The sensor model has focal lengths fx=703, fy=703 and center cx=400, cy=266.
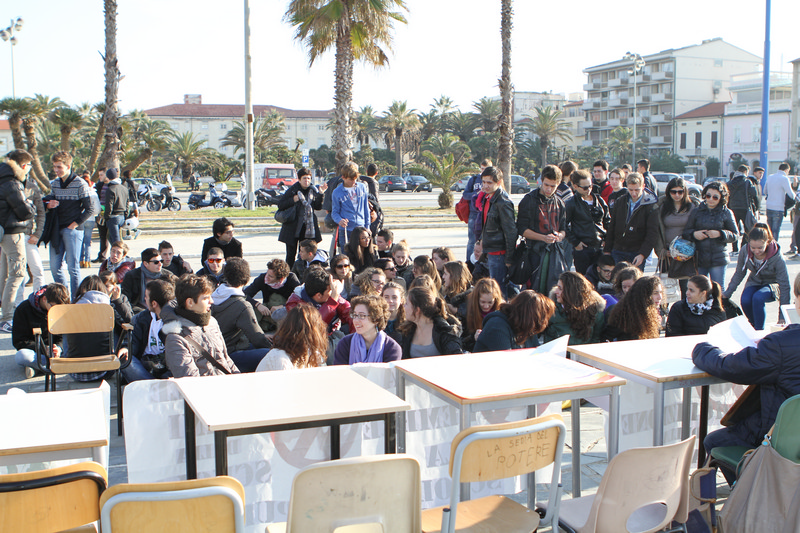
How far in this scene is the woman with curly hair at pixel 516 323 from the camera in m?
4.57

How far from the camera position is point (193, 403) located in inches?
113

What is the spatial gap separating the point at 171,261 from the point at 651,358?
5.27 meters

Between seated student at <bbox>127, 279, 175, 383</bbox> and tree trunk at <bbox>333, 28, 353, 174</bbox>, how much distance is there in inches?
538

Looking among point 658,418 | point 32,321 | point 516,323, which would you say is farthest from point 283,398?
point 32,321

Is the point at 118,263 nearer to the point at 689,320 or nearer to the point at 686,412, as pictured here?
the point at 689,320

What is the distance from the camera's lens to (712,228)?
736 centimetres

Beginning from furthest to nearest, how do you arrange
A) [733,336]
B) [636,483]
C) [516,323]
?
[516,323] → [733,336] → [636,483]

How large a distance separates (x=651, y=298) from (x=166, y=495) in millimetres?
3993

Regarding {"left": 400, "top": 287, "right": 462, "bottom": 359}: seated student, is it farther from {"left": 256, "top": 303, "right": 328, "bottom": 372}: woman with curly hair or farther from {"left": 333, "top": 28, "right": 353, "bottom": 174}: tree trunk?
{"left": 333, "top": 28, "right": 353, "bottom": 174}: tree trunk

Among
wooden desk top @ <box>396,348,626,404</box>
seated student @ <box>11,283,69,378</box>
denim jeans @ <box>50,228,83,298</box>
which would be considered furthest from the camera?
denim jeans @ <box>50,228,83,298</box>

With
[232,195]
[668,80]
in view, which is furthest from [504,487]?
[668,80]

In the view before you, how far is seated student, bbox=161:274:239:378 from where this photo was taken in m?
4.13

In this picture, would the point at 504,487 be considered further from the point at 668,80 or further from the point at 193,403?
the point at 668,80

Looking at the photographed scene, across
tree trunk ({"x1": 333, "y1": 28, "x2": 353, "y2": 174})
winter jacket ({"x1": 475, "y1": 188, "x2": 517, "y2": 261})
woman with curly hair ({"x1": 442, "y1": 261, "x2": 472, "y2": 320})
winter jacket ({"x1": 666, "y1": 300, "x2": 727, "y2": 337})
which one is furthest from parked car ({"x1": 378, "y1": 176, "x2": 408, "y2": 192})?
winter jacket ({"x1": 666, "y1": 300, "x2": 727, "y2": 337})
